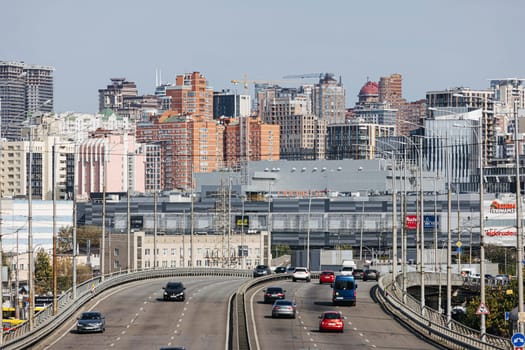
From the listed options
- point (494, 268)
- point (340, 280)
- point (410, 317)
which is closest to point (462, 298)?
point (494, 268)

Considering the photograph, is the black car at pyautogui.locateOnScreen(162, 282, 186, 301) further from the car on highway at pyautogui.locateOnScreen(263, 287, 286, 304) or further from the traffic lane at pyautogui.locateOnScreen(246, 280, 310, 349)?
the car on highway at pyautogui.locateOnScreen(263, 287, 286, 304)

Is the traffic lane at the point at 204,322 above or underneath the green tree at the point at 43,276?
above

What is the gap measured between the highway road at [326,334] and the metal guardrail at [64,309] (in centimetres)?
1029

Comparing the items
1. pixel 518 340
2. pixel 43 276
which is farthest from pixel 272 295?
pixel 43 276

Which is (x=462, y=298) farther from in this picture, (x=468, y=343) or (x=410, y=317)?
(x=468, y=343)

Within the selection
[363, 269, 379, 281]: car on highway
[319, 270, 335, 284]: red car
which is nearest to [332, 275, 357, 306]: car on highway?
[319, 270, 335, 284]: red car

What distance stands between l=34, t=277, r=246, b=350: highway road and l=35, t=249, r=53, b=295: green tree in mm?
84657

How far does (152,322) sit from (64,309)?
4991 mm

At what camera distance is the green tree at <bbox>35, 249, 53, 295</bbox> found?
188000mm

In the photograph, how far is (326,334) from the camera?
69.4m

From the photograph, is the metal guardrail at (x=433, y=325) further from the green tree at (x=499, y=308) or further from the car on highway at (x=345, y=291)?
the green tree at (x=499, y=308)

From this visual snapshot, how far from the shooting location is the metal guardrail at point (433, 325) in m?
57.9

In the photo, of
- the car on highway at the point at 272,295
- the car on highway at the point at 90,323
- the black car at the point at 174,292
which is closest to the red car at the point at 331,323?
the car on highway at the point at 90,323

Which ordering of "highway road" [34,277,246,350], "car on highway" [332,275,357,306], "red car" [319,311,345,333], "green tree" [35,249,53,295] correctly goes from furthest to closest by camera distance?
"green tree" [35,249,53,295] < "car on highway" [332,275,357,306] < "red car" [319,311,345,333] < "highway road" [34,277,246,350]
